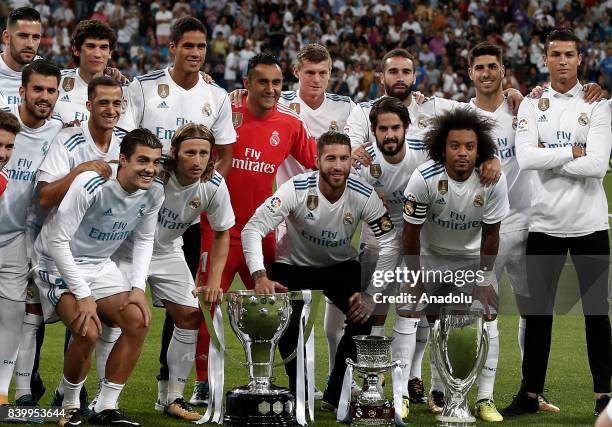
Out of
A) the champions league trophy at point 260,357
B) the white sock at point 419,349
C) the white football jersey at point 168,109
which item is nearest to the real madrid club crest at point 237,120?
the white football jersey at point 168,109

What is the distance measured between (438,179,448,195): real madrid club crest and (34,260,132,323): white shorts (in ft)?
6.50

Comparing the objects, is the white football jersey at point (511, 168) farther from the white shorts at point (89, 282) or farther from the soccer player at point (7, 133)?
the soccer player at point (7, 133)

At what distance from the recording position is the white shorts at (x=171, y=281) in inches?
275

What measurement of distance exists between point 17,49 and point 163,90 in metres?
1.02

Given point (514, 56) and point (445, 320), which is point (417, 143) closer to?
point (445, 320)

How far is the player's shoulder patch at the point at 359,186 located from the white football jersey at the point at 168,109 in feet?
3.26

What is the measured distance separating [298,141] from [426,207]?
130 cm

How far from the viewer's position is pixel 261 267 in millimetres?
6855

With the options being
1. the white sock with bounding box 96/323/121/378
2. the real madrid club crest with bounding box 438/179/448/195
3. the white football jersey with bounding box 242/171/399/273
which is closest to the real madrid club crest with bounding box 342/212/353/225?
the white football jersey with bounding box 242/171/399/273

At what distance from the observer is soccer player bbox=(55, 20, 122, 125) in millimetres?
7379

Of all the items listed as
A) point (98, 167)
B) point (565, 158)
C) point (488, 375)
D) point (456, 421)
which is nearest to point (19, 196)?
point (98, 167)

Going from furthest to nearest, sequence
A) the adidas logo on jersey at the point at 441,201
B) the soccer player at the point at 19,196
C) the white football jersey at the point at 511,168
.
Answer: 1. the white football jersey at the point at 511,168
2. the adidas logo on jersey at the point at 441,201
3. the soccer player at the point at 19,196

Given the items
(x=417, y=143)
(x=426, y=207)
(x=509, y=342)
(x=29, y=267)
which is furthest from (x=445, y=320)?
(x=509, y=342)

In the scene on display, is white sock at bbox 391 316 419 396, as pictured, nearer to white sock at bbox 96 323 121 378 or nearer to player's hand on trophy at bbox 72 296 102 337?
white sock at bbox 96 323 121 378
